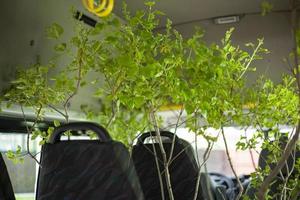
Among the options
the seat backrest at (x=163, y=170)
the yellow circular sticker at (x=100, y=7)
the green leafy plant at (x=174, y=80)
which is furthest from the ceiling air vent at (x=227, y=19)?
the seat backrest at (x=163, y=170)

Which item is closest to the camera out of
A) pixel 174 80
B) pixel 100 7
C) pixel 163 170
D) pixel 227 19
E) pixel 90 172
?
pixel 90 172

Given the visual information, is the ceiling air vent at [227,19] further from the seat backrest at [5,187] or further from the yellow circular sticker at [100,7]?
the seat backrest at [5,187]

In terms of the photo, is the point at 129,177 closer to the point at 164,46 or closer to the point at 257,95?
the point at 164,46

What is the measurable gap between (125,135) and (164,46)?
0.97 meters

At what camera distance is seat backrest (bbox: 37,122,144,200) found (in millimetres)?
1072

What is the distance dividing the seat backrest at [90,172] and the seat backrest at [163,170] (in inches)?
22.9

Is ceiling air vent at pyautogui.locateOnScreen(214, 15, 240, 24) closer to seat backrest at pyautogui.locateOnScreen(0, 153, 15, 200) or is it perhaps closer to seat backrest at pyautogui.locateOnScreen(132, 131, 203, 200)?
seat backrest at pyautogui.locateOnScreen(132, 131, 203, 200)

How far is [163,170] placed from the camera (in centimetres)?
170

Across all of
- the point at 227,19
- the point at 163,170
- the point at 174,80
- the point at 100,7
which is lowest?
the point at 163,170

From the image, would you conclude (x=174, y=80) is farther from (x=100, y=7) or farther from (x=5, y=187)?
(x=100, y=7)

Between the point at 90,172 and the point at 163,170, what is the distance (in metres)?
0.67

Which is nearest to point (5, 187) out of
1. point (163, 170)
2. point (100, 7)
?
point (163, 170)

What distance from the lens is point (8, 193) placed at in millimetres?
1409

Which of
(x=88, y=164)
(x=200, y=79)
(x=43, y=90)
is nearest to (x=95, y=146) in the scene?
(x=88, y=164)
